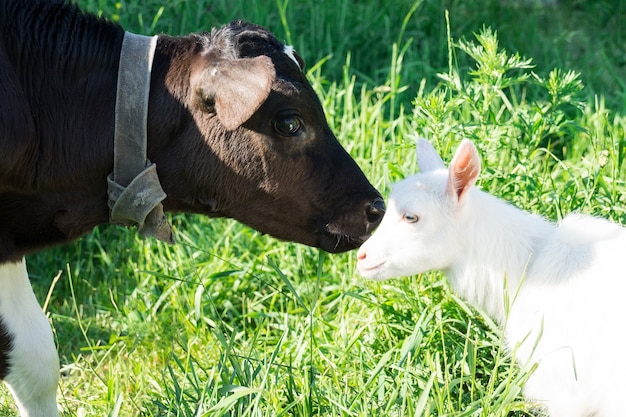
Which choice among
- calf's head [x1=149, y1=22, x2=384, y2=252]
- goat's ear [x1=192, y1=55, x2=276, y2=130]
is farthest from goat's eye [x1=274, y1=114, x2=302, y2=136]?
goat's ear [x1=192, y1=55, x2=276, y2=130]

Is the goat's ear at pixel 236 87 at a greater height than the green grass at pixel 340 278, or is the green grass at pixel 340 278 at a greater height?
the goat's ear at pixel 236 87

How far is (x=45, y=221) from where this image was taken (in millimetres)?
3770

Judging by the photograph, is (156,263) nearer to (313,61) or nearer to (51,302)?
(51,302)

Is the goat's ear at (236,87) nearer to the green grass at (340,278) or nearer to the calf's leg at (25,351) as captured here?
the green grass at (340,278)

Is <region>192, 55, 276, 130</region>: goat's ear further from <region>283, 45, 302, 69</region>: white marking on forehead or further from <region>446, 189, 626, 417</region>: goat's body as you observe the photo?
<region>446, 189, 626, 417</region>: goat's body

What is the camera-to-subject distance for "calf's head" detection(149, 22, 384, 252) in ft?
12.2

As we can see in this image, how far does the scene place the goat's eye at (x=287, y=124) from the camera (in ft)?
12.1

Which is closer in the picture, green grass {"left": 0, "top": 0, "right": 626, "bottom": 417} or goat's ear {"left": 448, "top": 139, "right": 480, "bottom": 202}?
goat's ear {"left": 448, "top": 139, "right": 480, "bottom": 202}

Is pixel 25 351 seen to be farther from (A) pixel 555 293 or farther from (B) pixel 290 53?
(A) pixel 555 293

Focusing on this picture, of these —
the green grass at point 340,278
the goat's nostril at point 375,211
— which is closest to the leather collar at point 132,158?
the green grass at point 340,278

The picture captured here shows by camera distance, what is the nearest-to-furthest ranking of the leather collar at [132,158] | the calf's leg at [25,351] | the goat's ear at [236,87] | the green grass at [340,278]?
the goat's ear at [236,87] → the leather collar at [132,158] → the green grass at [340,278] → the calf's leg at [25,351]

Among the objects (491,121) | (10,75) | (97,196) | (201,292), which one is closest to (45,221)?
(97,196)

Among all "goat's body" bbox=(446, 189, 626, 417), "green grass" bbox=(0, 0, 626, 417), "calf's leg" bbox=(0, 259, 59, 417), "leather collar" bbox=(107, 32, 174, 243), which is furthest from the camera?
"calf's leg" bbox=(0, 259, 59, 417)

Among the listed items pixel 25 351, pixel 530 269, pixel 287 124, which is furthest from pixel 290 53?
pixel 25 351
